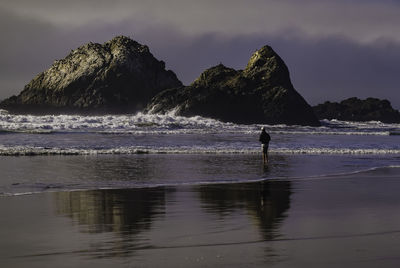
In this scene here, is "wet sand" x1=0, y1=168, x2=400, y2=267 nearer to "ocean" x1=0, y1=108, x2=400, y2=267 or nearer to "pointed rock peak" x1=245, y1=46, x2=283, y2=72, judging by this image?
"ocean" x1=0, y1=108, x2=400, y2=267

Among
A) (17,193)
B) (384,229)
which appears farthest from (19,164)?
(384,229)

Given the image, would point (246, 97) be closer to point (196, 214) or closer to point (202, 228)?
point (196, 214)

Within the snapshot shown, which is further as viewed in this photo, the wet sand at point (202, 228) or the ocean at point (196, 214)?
the ocean at point (196, 214)

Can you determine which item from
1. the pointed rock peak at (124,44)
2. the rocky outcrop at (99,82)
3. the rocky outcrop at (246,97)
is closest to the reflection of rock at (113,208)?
the rocky outcrop at (246,97)

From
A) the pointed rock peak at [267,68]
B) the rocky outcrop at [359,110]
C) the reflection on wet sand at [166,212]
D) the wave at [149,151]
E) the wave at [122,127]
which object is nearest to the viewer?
the reflection on wet sand at [166,212]

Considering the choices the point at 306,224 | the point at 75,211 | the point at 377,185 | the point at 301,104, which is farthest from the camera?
the point at 301,104

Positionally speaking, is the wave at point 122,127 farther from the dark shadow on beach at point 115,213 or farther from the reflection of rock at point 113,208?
the dark shadow on beach at point 115,213

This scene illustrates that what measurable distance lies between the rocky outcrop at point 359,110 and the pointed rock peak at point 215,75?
1654 inches

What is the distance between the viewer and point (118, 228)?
8.91 meters

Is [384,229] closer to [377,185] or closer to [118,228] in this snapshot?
[118,228]

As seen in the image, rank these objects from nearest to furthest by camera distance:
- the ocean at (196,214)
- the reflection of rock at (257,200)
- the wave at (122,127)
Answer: the ocean at (196,214) → the reflection of rock at (257,200) → the wave at (122,127)

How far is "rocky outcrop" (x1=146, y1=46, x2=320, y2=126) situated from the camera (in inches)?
3706

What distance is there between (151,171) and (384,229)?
1120cm

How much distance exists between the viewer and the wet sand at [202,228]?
274 inches
